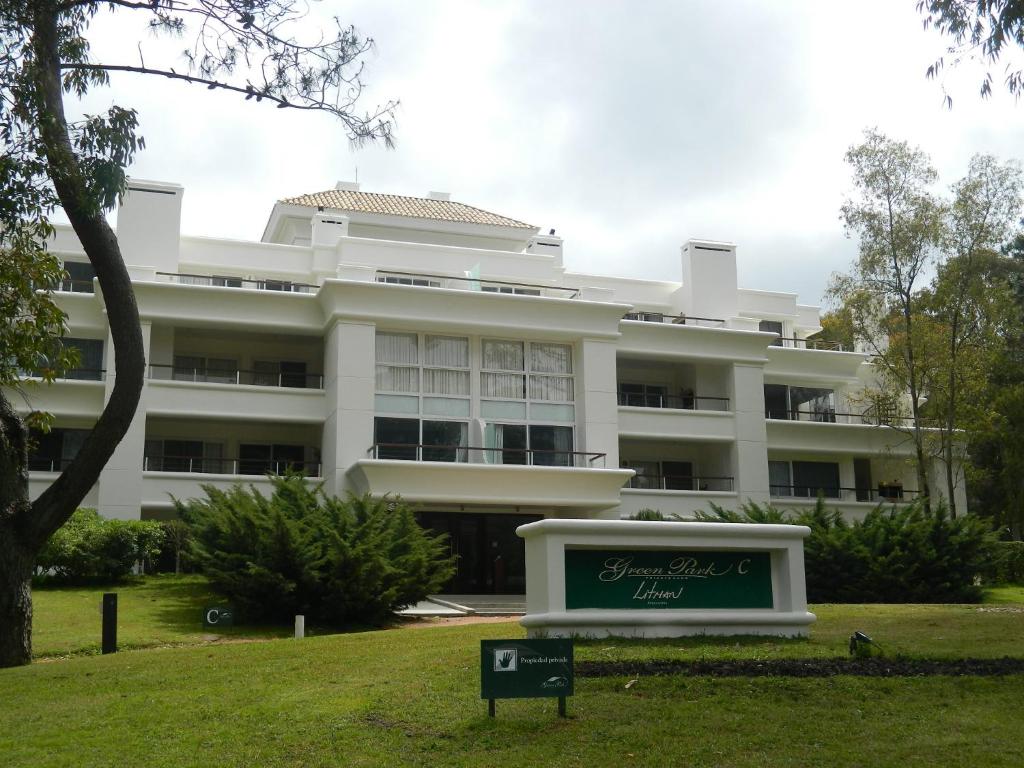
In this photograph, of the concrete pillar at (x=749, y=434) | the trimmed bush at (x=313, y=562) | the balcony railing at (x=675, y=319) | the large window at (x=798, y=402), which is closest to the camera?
the trimmed bush at (x=313, y=562)

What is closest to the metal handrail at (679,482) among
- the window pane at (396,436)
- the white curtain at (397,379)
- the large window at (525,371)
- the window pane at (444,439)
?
the large window at (525,371)

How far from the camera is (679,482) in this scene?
38.4m

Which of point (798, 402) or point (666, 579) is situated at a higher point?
point (798, 402)

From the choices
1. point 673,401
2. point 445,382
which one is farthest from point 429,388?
point 673,401

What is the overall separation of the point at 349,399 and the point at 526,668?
72.3 ft

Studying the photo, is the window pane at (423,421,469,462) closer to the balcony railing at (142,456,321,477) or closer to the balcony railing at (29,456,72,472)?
the balcony railing at (142,456,321,477)

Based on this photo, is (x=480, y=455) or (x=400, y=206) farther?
(x=400, y=206)

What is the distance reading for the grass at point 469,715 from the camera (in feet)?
30.9

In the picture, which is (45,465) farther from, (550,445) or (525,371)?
(550,445)

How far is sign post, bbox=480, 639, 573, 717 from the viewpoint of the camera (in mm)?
10125

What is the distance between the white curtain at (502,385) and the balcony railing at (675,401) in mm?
5448

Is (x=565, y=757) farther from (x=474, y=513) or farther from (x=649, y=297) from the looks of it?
(x=649, y=297)

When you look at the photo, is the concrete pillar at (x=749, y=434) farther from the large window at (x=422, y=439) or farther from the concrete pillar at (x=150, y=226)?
the concrete pillar at (x=150, y=226)

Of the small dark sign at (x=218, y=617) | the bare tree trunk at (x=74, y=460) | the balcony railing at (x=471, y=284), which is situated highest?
the balcony railing at (x=471, y=284)
